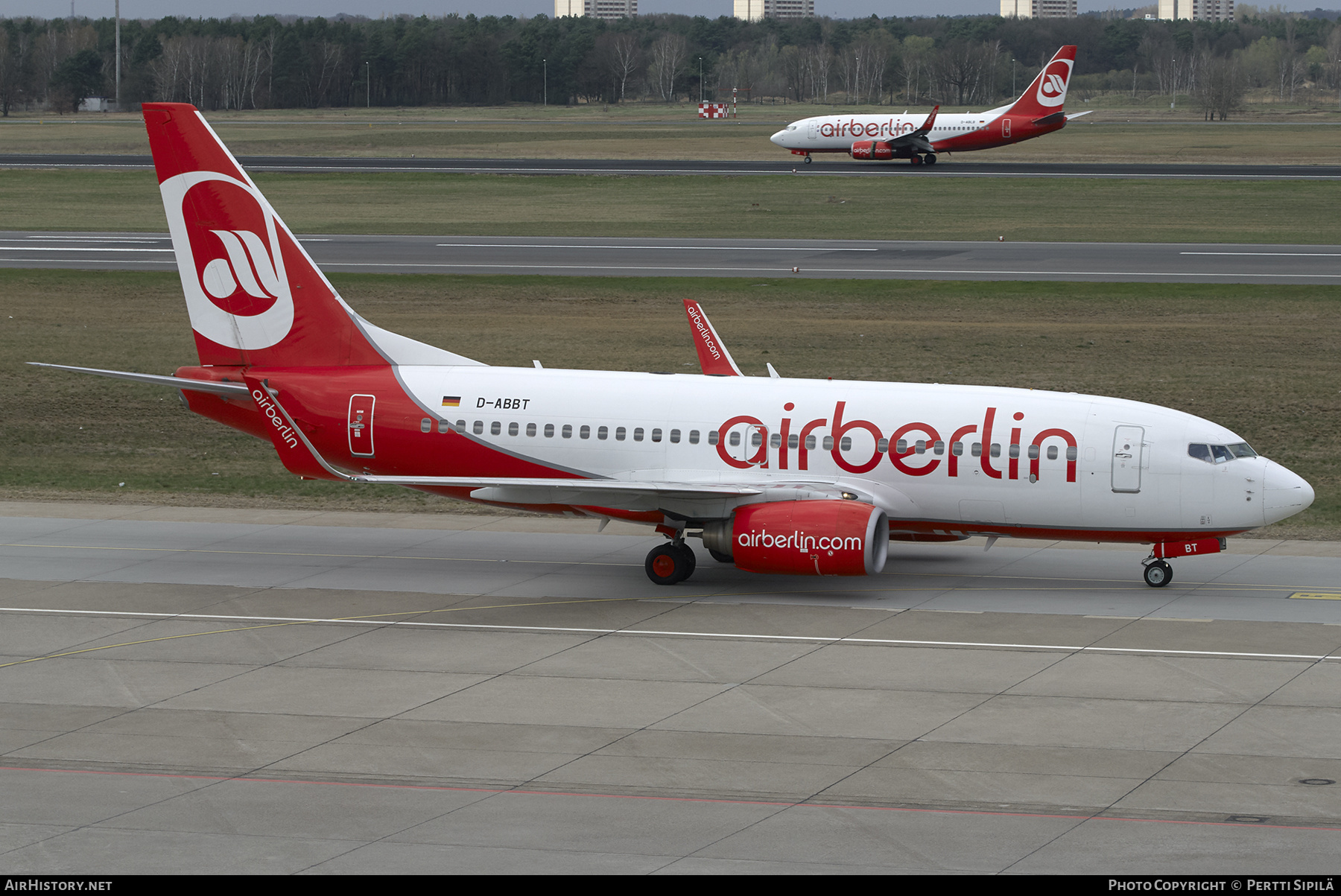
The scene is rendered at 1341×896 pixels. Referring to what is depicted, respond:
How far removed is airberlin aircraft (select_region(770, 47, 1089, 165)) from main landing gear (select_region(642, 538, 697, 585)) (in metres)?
93.5

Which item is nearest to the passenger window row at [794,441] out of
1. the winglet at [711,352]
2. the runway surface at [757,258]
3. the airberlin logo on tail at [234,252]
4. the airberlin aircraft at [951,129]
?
the winglet at [711,352]

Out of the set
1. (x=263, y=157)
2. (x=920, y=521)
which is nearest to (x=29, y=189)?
(x=263, y=157)

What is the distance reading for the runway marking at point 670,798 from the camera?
18.7 m

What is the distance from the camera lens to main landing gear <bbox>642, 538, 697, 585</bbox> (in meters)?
30.7

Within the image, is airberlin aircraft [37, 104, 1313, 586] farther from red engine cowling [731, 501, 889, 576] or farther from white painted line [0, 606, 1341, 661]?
white painted line [0, 606, 1341, 661]

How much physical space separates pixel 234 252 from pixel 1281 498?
2085 centimetres

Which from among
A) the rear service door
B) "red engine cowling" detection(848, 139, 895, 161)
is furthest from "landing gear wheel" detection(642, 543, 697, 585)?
"red engine cowling" detection(848, 139, 895, 161)

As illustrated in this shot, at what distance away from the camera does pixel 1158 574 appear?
30.3 meters

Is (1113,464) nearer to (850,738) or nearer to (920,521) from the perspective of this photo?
(920,521)

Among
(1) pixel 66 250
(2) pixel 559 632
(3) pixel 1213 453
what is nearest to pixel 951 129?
(1) pixel 66 250

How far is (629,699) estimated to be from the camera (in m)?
23.8

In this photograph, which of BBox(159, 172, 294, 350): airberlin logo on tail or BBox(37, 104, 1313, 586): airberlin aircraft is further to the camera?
BBox(159, 172, 294, 350): airberlin logo on tail

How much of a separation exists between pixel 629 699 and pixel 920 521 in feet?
28.8

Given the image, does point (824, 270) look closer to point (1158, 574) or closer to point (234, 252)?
point (234, 252)
